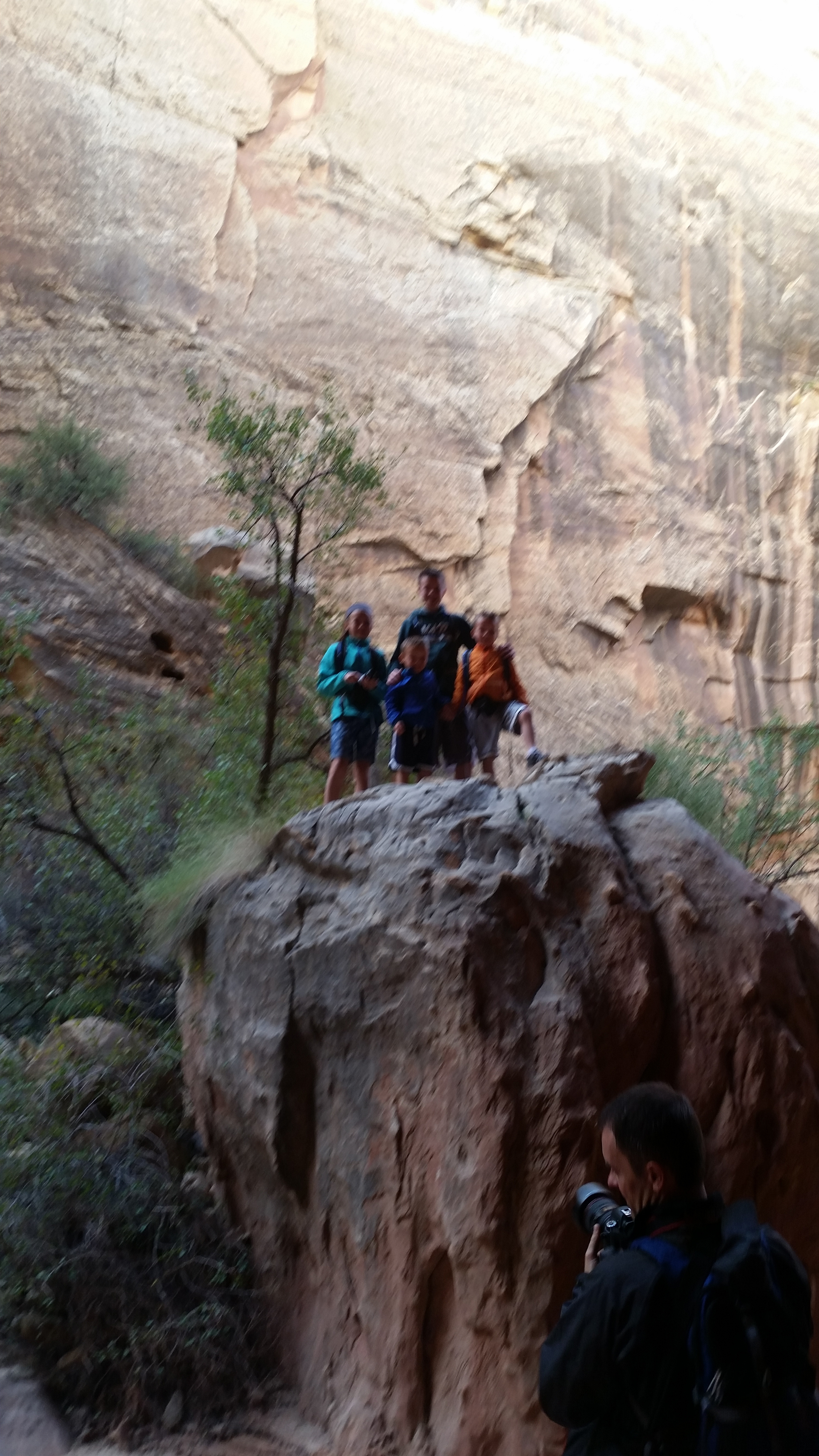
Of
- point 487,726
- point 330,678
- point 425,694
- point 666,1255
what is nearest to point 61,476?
point 330,678

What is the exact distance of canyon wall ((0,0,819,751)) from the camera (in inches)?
596

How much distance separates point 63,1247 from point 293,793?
127 inches

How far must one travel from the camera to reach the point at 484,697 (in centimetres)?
677

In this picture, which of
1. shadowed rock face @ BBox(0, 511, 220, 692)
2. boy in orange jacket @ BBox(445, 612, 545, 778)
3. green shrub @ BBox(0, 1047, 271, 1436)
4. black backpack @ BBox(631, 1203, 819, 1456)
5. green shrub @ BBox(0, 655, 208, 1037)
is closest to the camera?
black backpack @ BBox(631, 1203, 819, 1456)

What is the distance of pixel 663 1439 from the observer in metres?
2.08

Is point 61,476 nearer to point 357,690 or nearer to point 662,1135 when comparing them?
point 357,690

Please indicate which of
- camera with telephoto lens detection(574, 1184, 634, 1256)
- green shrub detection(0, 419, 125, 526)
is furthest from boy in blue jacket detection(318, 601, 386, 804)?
green shrub detection(0, 419, 125, 526)

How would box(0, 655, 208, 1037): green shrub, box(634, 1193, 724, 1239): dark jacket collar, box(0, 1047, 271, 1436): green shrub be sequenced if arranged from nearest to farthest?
box(634, 1193, 724, 1239): dark jacket collar → box(0, 1047, 271, 1436): green shrub → box(0, 655, 208, 1037): green shrub

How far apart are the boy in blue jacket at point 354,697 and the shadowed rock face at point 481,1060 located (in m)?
1.41

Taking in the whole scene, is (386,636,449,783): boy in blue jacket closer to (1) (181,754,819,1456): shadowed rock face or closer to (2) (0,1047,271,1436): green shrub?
(1) (181,754,819,1456): shadowed rock face

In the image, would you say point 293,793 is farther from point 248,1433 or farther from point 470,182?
point 470,182

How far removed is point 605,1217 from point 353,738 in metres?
4.68

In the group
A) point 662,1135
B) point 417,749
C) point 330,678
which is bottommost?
point 662,1135

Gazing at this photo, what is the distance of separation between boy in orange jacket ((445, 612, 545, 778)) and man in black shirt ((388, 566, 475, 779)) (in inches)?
2.7
